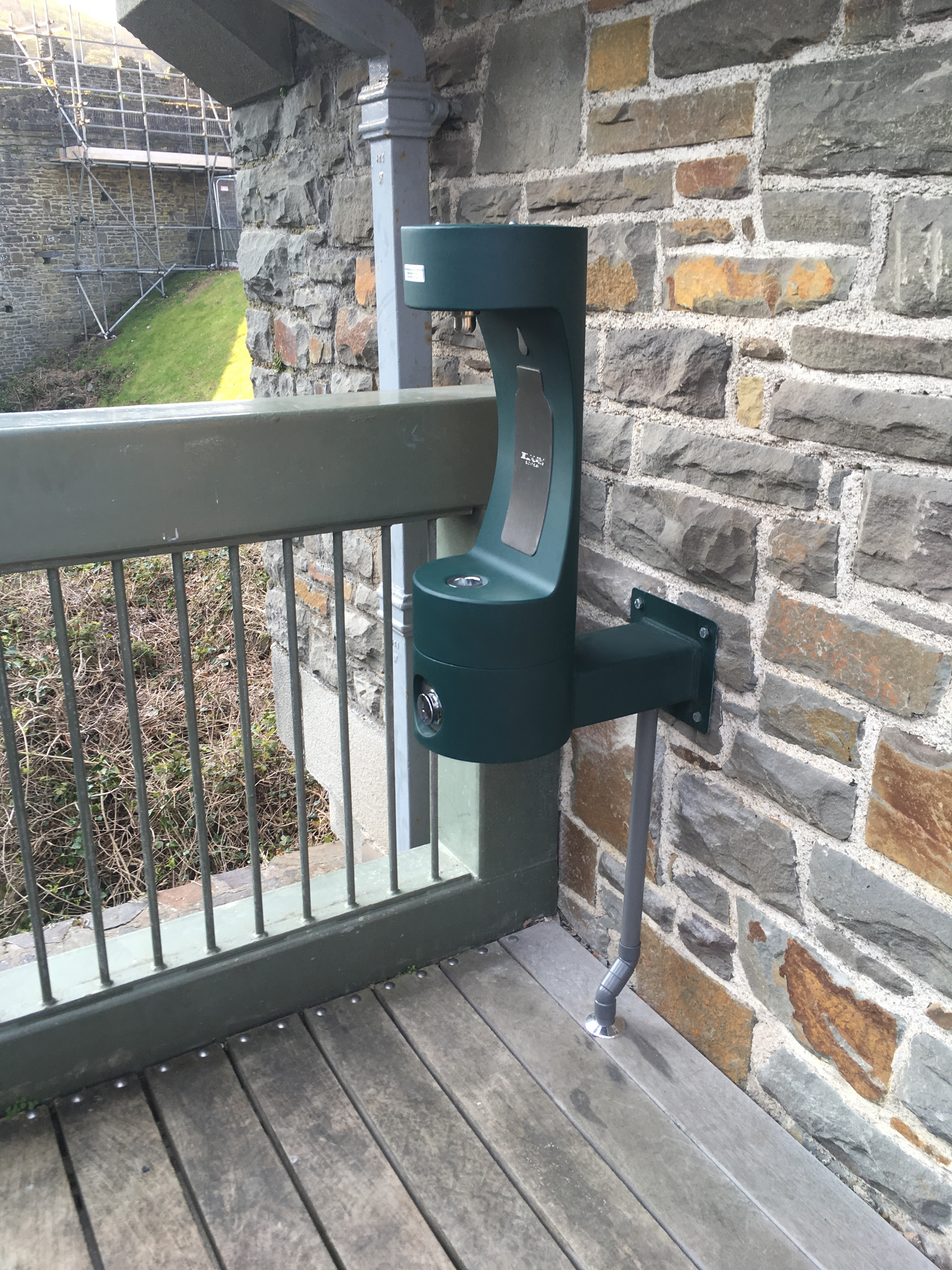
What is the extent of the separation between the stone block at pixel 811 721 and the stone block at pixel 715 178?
0.73m

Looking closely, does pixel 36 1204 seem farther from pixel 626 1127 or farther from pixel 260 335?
pixel 260 335

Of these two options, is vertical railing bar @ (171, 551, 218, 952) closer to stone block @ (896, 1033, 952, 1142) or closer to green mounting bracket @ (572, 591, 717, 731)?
green mounting bracket @ (572, 591, 717, 731)

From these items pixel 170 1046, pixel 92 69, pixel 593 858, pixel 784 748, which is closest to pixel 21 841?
pixel 170 1046

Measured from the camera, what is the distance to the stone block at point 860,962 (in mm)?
1392

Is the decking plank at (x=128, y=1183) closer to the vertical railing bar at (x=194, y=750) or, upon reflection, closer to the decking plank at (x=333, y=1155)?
the decking plank at (x=333, y=1155)

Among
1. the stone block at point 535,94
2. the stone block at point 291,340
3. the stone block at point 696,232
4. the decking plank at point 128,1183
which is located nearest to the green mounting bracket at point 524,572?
the stone block at point 696,232

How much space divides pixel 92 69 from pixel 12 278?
179 inches

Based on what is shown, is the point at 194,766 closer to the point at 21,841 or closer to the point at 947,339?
the point at 21,841

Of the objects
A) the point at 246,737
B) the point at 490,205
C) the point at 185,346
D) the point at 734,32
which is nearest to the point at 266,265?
the point at 490,205

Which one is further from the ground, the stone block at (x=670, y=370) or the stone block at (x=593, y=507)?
the stone block at (x=670, y=370)

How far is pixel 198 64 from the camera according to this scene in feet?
10.5

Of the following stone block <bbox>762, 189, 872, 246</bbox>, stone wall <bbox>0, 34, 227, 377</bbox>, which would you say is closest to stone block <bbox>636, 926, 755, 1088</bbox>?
stone block <bbox>762, 189, 872, 246</bbox>

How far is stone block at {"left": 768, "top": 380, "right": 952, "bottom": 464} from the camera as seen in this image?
3.96 feet

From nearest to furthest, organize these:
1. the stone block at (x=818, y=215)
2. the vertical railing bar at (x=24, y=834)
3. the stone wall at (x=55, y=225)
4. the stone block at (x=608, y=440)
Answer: the stone block at (x=818, y=215) < the vertical railing bar at (x=24, y=834) < the stone block at (x=608, y=440) < the stone wall at (x=55, y=225)
